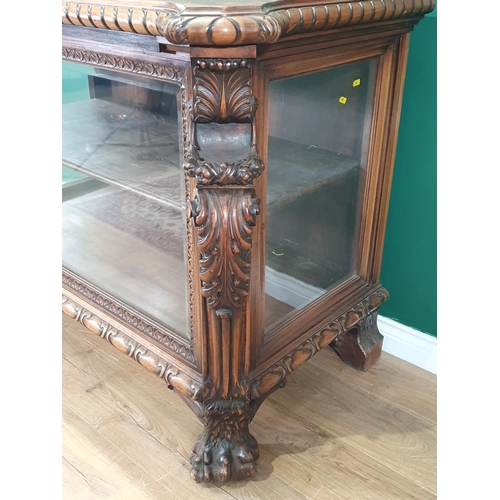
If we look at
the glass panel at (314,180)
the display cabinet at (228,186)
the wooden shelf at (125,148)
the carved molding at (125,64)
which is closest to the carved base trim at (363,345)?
the display cabinet at (228,186)

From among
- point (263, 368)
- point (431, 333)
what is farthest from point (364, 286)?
point (263, 368)

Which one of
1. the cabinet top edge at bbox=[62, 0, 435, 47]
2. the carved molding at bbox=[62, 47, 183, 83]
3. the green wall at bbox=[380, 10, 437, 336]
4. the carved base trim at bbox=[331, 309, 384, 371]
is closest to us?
the cabinet top edge at bbox=[62, 0, 435, 47]

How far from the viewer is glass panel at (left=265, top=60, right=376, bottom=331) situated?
836mm

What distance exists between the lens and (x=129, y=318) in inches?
39.4

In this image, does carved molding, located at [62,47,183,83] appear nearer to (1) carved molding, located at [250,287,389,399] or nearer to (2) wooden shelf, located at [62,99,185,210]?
(2) wooden shelf, located at [62,99,185,210]

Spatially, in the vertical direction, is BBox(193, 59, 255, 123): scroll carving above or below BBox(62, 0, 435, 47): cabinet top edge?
below

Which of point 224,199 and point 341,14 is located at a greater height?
point 341,14

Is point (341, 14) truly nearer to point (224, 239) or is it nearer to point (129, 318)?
point (224, 239)

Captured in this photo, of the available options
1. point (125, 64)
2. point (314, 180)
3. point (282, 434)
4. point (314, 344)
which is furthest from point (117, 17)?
point (282, 434)

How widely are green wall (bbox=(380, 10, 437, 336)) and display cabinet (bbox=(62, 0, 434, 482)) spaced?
0.09 metres

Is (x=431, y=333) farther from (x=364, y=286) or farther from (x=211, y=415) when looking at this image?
(x=211, y=415)

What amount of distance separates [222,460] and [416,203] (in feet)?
2.10

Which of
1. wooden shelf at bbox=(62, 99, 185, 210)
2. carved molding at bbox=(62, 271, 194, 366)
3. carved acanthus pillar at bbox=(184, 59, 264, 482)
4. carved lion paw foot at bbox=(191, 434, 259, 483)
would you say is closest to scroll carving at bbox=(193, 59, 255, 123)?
carved acanthus pillar at bbox=(184, 59, 264, 482)

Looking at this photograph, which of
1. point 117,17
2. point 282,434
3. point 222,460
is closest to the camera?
point 117,17
